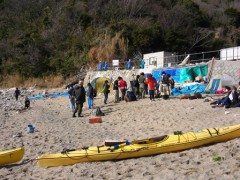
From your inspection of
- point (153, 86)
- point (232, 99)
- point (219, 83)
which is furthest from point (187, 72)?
point (232, 99)

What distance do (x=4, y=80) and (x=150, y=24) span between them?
1983cm

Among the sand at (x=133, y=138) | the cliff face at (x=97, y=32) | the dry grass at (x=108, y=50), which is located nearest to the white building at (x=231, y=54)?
the sand at (x=133, y=138)

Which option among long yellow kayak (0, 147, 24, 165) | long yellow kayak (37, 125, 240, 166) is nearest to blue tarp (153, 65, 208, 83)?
long yellow kayak (37, 125, 240, 166)

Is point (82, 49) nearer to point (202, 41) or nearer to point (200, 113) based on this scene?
point (202, 41)

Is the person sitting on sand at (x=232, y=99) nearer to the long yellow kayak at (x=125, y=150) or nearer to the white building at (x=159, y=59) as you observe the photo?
the long yellow kayak at (x=125, y=150)

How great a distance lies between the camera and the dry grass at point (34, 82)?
36.9m

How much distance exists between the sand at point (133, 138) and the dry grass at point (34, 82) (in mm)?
19671

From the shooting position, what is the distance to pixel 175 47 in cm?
3941

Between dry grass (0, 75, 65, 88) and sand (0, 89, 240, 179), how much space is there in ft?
64.5

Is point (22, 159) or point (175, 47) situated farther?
point (175, 47)

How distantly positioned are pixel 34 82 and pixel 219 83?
27206 mm

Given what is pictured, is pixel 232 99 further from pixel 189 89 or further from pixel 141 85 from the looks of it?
pixel 189 89

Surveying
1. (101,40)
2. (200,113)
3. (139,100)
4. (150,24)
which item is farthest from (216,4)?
(200,113)

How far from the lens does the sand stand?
234 inches
